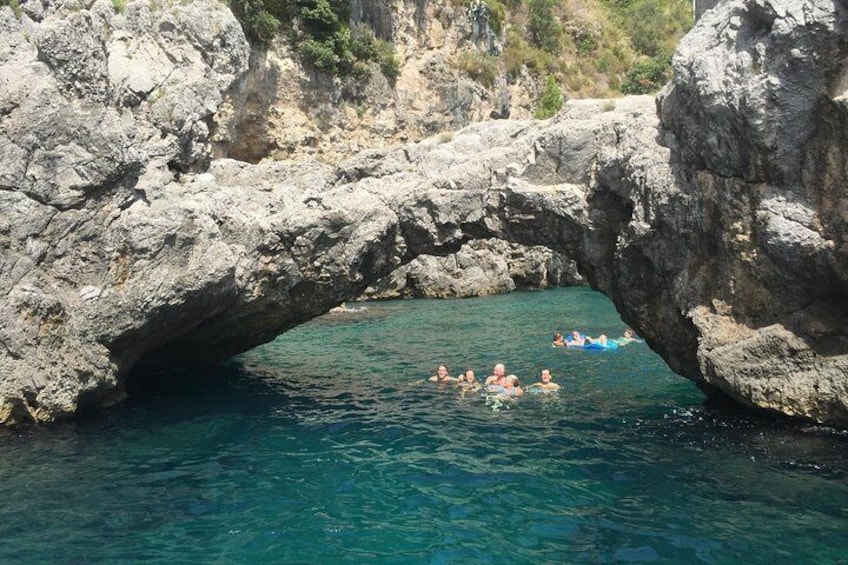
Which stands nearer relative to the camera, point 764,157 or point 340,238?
point 764,157

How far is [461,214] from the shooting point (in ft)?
54.0

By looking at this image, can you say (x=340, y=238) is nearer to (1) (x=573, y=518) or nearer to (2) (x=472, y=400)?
(2) (x=472, y=400)

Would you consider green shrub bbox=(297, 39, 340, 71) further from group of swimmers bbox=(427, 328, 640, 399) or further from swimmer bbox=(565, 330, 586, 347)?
group of swimmers bbox=(427, 328, 640, 399)

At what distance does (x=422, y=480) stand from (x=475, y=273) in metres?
36.2

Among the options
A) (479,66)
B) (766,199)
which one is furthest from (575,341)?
(479,66)

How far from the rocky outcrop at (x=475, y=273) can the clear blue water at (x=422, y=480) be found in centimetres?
2707

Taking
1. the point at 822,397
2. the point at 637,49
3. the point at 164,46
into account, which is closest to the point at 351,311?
the point at 164,46

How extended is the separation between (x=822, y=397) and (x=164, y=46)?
25128 mm

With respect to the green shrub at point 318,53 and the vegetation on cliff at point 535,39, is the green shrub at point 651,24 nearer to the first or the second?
the vegetation on cliff at point 535,39

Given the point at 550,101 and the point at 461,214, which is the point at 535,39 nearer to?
the point at 550,101

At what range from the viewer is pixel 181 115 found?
19188mm

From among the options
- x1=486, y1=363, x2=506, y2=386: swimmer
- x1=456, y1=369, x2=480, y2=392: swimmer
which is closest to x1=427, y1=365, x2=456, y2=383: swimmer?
x1=456, y1=369, x2=480, y2=392: swimmer

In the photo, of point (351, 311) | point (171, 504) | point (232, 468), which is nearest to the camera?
point (171, 504)

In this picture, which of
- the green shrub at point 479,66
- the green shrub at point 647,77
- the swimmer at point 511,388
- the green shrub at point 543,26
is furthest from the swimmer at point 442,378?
the green shrub at point 647,77
